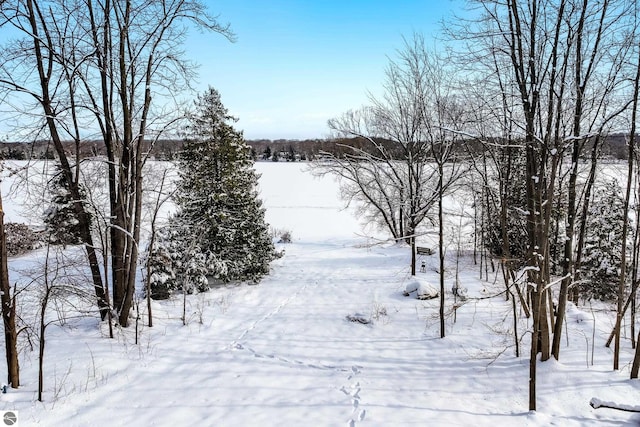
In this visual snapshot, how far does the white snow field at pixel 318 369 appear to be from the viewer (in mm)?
4953

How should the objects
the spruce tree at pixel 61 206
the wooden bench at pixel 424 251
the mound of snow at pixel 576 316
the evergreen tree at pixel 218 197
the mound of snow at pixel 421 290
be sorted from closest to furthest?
the spruce tree at pixel 61 206 < the mound of snow at pixel 576 316 < the mound of snow at pixel 421 290 < the evergreen tree at pixel 218 197 < the wooden bench at pixel 424 251

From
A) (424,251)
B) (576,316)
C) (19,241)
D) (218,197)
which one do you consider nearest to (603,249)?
(424,251)

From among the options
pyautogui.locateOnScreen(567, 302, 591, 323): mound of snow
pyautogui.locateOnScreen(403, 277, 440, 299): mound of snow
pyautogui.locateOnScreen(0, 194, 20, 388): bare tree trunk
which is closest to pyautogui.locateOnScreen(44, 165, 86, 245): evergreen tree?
pyautogui.locateOnScreen(0, 194, 20, 388): bare tree trunk

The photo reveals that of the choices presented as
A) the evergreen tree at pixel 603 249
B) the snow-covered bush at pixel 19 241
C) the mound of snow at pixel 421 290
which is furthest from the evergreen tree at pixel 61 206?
the evergreen tree at pixel 603 249

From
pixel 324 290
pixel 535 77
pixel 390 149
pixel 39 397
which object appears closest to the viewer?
pixel 39 397

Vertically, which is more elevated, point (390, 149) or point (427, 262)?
point (390, 149)

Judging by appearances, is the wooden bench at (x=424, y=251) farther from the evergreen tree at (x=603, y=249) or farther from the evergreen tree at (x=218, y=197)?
the evergreen tree at (x=218, y=197)

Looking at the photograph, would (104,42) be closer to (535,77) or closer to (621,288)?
(535,77)

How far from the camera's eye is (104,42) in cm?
712

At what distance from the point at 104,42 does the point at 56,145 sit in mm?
2155

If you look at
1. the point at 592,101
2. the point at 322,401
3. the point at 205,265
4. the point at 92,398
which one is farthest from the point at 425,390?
the point at 205,265

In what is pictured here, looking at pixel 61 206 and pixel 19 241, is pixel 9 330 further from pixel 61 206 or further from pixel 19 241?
pixel 19 241
